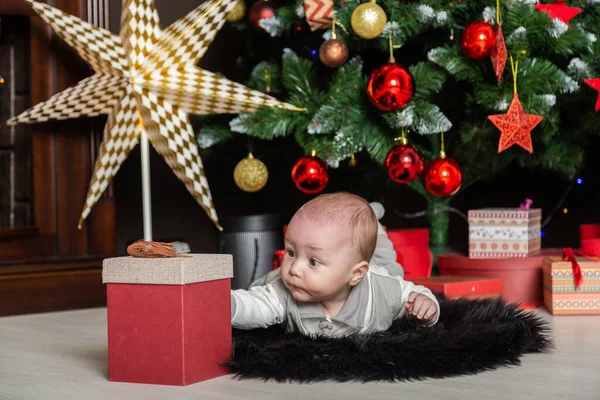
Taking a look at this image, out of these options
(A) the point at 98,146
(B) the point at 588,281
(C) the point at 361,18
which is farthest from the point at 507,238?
(A) the point at 98,146

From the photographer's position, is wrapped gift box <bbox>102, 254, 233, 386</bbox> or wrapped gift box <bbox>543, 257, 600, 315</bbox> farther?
wrapped gift box <bbox>543, 257, 600, 315</bbox>

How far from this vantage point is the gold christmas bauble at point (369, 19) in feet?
6.89

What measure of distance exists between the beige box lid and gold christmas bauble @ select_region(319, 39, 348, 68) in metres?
0.99

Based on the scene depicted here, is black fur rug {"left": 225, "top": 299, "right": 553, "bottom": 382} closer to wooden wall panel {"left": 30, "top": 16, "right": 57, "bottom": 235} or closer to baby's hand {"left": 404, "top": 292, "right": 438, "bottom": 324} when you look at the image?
baby's hand {"left": 404, "top": 292, "right": 438, "bottom": 324}

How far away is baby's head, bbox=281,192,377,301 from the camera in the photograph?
138 centimetres

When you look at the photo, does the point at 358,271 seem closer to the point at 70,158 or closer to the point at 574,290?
the point at 574,290

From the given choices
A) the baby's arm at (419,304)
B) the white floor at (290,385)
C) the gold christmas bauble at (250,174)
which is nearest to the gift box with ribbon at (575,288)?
the white floor at (290,385)

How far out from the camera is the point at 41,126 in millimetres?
2348

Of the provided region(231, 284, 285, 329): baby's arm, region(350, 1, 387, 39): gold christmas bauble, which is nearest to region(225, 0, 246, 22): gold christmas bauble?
region(350, 1, 387, 39): gold christmas bauble

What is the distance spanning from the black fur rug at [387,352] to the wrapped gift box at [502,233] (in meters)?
0.73

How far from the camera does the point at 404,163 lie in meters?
2.10

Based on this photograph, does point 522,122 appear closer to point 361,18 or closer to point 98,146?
point 361,18

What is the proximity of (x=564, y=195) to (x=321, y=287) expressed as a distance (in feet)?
4.89

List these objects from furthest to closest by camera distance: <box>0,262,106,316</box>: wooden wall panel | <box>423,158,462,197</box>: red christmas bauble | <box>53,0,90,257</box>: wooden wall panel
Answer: <box>53,0,90,257</box>: wooden wall panel, <box>0,262,106,316</box>: wooden wall panel, <box>423,158,462,197</box>: red christmas bauble
